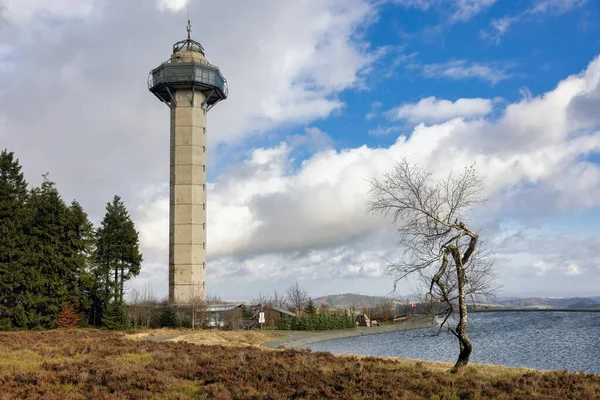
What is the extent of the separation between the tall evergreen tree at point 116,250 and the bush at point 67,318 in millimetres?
3635

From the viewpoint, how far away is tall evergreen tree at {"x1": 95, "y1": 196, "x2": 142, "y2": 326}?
4800 cm

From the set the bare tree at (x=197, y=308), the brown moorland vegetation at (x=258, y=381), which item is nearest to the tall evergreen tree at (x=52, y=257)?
the bare tree at (x=197, y=308)

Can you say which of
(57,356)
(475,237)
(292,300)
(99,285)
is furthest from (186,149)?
(475,237)

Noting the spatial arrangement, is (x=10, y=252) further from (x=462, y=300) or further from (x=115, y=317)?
(x=462, y=300)

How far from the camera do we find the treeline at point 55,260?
42.1 metres

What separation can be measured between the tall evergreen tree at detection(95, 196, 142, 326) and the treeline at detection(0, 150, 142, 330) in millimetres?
81

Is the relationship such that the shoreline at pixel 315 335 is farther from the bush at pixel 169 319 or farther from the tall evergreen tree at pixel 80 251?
the tall evergreen tree at pixel 80 251

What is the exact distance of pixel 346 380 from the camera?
560 inches

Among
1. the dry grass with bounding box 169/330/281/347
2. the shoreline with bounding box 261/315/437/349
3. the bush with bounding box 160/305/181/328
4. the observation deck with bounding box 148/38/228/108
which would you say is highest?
the observation deck with bounding box 148/38/228/108

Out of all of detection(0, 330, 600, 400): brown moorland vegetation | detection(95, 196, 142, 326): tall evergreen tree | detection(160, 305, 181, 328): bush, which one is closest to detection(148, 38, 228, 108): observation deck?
detection(95, 196, 142, 326): tall evergreen tree

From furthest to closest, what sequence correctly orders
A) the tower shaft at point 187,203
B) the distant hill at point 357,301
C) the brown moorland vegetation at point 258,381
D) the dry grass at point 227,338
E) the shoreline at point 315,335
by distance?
the distant hill at point 357,301
the tower shaft at point 187,203
the shoreline at point 315,335
the dry grass at point 227,338
the brown moorland vegetation at point 258,381

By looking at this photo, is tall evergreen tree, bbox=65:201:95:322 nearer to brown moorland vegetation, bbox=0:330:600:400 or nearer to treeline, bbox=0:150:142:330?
treeline, bbox=0:150:142:330

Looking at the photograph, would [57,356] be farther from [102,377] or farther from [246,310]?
[246,310]

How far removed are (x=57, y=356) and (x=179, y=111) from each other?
143 feet
